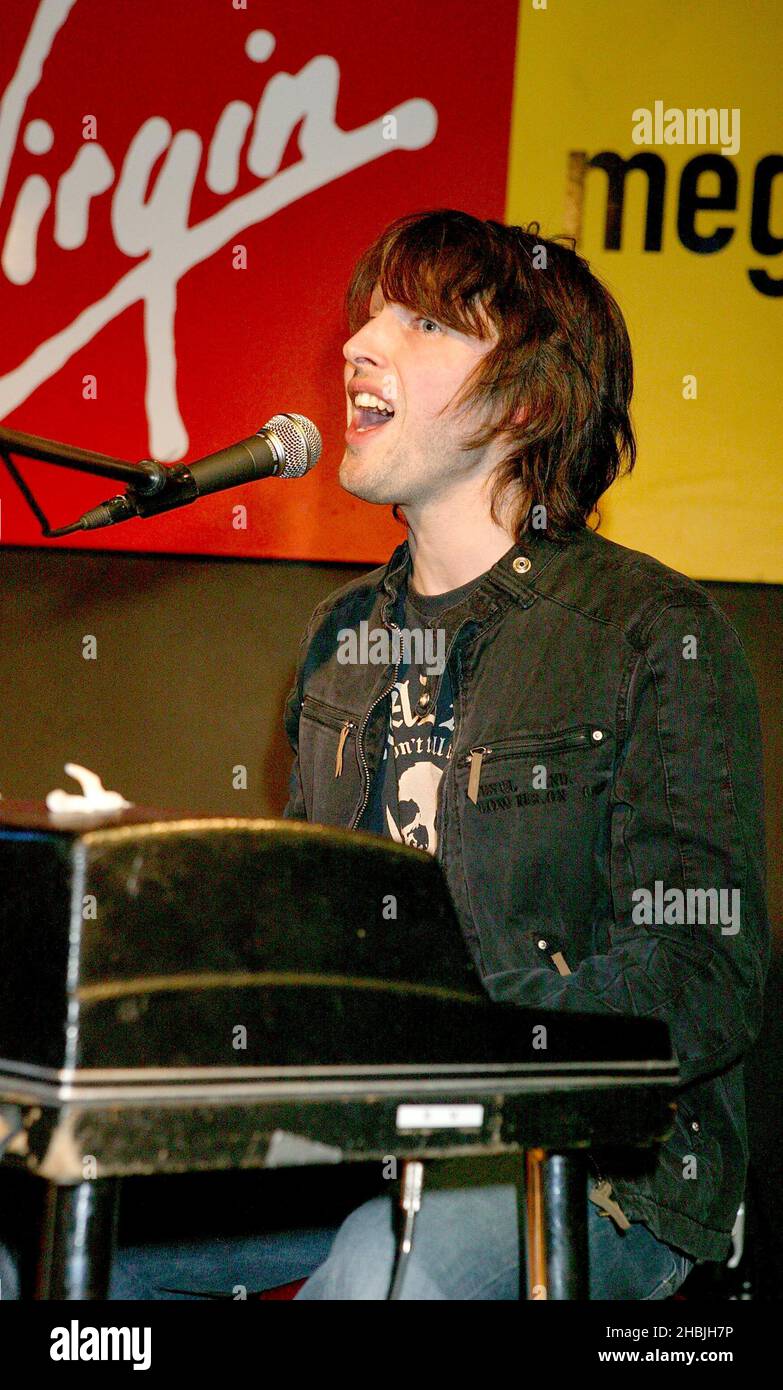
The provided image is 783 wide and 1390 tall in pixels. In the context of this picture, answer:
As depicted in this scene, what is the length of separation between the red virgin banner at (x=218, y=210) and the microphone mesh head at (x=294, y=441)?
1.14 metres

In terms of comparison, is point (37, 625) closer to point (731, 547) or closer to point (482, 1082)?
point (731, 547)

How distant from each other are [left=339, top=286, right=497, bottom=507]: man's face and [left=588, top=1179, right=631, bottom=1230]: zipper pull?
981mm

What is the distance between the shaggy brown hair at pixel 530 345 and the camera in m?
1.97

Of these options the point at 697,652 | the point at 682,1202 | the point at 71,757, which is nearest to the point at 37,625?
the point at 71,757

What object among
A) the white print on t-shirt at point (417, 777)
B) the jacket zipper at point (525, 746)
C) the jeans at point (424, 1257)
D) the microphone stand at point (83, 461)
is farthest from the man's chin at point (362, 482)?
the jeans at point (424, 1257)

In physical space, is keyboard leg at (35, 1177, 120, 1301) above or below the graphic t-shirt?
below

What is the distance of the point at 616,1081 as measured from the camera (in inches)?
40.9

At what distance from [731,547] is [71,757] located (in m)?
1.33

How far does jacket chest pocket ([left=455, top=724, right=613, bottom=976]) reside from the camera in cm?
163

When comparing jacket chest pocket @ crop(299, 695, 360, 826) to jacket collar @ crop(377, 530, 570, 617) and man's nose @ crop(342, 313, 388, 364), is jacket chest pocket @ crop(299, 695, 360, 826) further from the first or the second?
man's nose @ crop(342, 313, 388, 364)

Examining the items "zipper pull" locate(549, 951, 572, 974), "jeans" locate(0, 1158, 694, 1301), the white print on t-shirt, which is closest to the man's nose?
the white print on t-shirt

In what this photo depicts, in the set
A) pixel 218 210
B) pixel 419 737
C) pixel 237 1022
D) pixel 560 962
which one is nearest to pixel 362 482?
pixel 419 737

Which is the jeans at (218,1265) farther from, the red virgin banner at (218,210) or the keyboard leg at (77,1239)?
the red virgin banner at (218,210)

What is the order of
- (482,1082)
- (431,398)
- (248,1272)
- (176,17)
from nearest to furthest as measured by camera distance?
(482,1082) < (248,1272) < (431,398) < (176,17)
